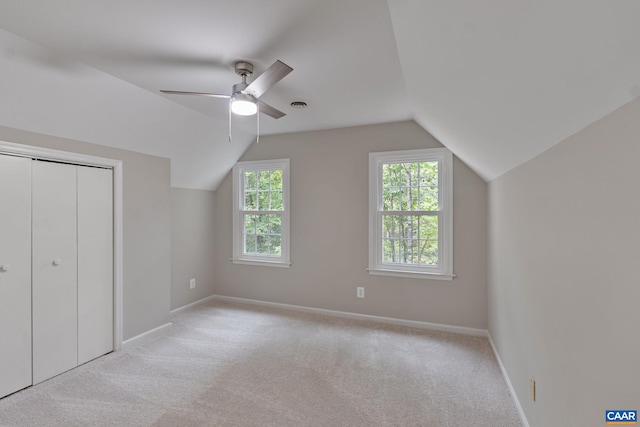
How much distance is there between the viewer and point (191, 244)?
4465mm

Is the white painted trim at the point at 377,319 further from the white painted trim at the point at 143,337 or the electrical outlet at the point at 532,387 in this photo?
the electrical outlet at the point at 532,387

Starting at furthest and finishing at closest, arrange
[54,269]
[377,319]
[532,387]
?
1. [377,319]
2. [54,269]
3. [532,387]

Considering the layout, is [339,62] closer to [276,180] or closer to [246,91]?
[246,91]

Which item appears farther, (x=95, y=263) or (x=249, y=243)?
(x=249, y=243)

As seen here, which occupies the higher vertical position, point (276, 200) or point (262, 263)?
point (276, 200)

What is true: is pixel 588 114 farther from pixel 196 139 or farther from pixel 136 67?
pixel 196 139

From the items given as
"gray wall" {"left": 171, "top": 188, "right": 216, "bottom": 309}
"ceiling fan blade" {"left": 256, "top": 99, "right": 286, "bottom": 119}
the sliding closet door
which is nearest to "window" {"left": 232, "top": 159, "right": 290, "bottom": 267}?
"gray wall" {"left": 171, "top": 188, "right": 216, "bottom": 309}

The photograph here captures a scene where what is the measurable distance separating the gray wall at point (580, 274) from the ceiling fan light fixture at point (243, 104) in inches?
72.1

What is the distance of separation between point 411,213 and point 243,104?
2.41 metres

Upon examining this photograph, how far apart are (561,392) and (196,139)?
387 cm

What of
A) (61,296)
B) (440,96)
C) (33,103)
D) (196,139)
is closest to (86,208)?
(61,296)

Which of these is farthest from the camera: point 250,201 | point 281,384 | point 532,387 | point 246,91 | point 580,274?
point 250,201

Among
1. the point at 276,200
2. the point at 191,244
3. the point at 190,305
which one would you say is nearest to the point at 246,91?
the point at 276,200

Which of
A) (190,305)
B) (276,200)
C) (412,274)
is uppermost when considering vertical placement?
(276,200)
